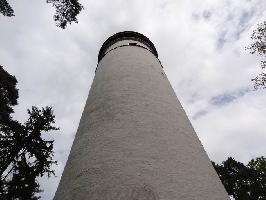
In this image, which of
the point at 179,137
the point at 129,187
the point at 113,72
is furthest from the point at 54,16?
the point at 129,187

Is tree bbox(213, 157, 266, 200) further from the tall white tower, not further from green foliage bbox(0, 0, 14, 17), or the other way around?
green foliage bbox(0, 0, 14, 17)

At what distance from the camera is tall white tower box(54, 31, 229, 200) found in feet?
18.8

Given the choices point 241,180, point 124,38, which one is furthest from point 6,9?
point 241,180

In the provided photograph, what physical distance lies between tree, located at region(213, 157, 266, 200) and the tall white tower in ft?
54.8

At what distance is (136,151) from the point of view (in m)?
6.38

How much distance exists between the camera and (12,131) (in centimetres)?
1497

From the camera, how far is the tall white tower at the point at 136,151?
18.8 ft

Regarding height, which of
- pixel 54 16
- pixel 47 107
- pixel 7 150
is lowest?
pixel 7 150

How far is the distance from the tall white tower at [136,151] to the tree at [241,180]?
658 inches

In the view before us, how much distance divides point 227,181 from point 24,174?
54.0 ft

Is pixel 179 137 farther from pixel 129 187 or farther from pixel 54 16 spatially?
pixel 54 16

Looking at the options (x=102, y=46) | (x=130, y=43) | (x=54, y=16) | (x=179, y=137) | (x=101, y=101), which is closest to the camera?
(x=179, y=137)

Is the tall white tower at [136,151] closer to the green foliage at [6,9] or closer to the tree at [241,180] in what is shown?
the green foliage at [6,9]

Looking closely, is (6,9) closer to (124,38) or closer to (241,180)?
(124,38)
